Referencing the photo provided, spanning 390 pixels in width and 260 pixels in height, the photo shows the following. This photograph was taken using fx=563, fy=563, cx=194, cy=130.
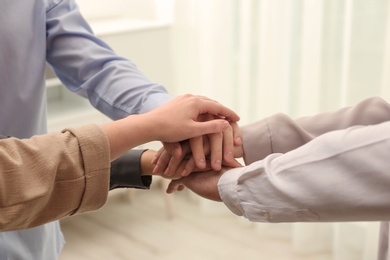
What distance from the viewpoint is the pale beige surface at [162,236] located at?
251 centimetres

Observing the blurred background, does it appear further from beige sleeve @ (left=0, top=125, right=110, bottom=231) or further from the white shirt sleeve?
beige sleeve @ (left=0, top=125, right=110, bottom=231)

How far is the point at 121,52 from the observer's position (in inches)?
103

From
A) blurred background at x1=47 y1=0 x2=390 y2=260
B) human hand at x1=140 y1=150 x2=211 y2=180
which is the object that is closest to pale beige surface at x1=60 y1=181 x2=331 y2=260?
blurred background at x1=47 y1=0 x2=390 y2=260

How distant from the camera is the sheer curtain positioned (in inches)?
84.3

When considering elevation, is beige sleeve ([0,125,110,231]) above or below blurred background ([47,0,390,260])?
above

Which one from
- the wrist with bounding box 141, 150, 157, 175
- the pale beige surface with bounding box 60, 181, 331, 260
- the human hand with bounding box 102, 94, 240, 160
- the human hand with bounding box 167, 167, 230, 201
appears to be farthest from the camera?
the pale beige surface with bounding box 60, 181, 331, 260

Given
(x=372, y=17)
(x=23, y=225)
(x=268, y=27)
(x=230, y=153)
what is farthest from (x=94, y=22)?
(x=23, y=225)

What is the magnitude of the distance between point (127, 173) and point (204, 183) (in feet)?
0.54

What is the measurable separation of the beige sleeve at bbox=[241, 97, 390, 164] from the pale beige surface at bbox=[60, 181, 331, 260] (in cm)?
135

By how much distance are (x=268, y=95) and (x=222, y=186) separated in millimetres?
1572

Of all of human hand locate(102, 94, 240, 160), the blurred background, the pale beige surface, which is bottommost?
the pale beige surface

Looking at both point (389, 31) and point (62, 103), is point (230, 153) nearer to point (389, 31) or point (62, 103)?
point (389, 31)

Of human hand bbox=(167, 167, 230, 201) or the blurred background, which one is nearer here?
human hand bbox=(167, 167, 230, 201)

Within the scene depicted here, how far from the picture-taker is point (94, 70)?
51.1 inches
